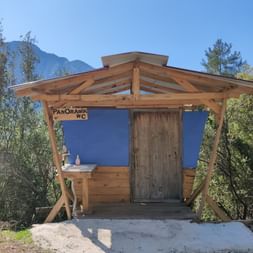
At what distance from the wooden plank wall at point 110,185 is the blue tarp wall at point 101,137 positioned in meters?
0.15

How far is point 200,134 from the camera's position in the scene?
7336 millimetres

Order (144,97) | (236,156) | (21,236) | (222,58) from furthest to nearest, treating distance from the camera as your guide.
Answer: (222,58)
(236,156)
(144,97)
(21,236)

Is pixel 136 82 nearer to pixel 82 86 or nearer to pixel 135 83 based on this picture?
pixel 135 83

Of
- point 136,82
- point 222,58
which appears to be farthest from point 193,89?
point 222,58

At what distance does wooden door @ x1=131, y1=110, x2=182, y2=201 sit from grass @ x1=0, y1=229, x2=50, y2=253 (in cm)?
262

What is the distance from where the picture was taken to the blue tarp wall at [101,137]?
7.29 meters

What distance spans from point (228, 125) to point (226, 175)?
4.84 ft

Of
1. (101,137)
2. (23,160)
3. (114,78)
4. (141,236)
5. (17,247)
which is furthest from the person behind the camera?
(23,160)

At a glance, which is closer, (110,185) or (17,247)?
(17,247)

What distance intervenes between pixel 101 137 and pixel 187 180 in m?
2.03

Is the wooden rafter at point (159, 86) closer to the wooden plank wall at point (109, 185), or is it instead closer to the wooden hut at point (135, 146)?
the wooden hut at point (135, 146)

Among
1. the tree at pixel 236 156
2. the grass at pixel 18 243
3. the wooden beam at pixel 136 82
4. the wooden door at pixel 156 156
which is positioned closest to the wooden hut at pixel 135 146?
the wooden door at pixel 156 156

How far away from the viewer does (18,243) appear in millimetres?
5145

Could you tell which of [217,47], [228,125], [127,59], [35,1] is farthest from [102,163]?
[217,47]
